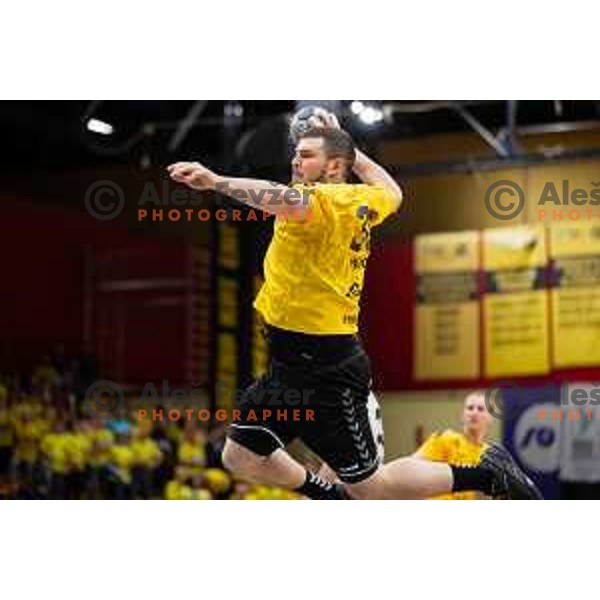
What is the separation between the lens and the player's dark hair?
610cm

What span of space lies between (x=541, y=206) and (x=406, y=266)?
93 cm

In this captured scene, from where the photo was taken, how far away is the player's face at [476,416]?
677cm

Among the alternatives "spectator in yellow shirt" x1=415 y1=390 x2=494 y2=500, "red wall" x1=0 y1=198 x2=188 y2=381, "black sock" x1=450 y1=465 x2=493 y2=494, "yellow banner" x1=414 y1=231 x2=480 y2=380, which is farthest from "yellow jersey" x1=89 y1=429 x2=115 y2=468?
"black sock" x1=450 y1=465 x2=493 y2=494

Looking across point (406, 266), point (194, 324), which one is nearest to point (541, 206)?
point (406, 266)

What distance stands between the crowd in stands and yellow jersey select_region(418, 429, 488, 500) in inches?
63.9

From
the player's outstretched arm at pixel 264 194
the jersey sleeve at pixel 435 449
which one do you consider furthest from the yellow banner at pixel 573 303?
the player's outstretched arm at pixel 264 194

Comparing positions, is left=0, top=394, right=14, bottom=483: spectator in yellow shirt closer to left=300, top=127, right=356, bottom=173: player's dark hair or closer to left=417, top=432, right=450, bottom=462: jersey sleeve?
left=417, top=432, right=450, bottom=462: jersey sleeve

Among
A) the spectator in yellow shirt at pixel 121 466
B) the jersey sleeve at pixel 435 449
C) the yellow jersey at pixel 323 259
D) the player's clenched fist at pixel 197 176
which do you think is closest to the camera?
the player's clenched fist at pixel 197 176

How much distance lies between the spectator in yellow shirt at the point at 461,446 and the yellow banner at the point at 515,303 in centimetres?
105

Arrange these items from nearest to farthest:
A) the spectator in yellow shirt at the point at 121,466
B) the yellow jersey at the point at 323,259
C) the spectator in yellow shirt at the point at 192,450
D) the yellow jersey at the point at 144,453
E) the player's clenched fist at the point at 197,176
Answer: the player's clenched fist at the point at 197,176 < the yellow jersey at the point at 323,259 < the spectator in yellow shirt at the point at 192,450 < the yellow jersey at the point at 144,453 < the spectator in yellow shirt at the point at 121,466

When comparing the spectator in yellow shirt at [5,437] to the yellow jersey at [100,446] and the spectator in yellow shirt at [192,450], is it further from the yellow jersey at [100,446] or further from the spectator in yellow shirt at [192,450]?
the spectator in yellow shirt at [192,450]

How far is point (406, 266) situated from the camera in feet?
25.0
